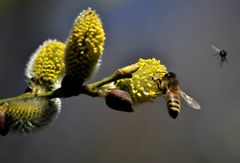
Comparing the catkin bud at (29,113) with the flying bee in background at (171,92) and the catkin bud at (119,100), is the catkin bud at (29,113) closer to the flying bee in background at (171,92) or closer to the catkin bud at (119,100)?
the catkin bud at (119,100)

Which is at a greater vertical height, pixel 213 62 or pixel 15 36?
pixel 213 62

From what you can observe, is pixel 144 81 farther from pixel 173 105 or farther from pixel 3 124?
pixel 3 124

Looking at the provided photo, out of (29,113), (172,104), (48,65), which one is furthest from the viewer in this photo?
(172,104)

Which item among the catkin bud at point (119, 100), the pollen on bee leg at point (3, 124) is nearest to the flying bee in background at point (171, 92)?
the catkin bud at point (119, 100)

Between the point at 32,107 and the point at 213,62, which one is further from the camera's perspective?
the point at 213,62

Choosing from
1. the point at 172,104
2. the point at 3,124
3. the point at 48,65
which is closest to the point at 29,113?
the point at 3,124

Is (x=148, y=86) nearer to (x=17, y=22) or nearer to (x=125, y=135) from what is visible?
(x=17, y=22)

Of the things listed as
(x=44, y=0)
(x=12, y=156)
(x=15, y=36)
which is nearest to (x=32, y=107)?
(x=12, y=156)
